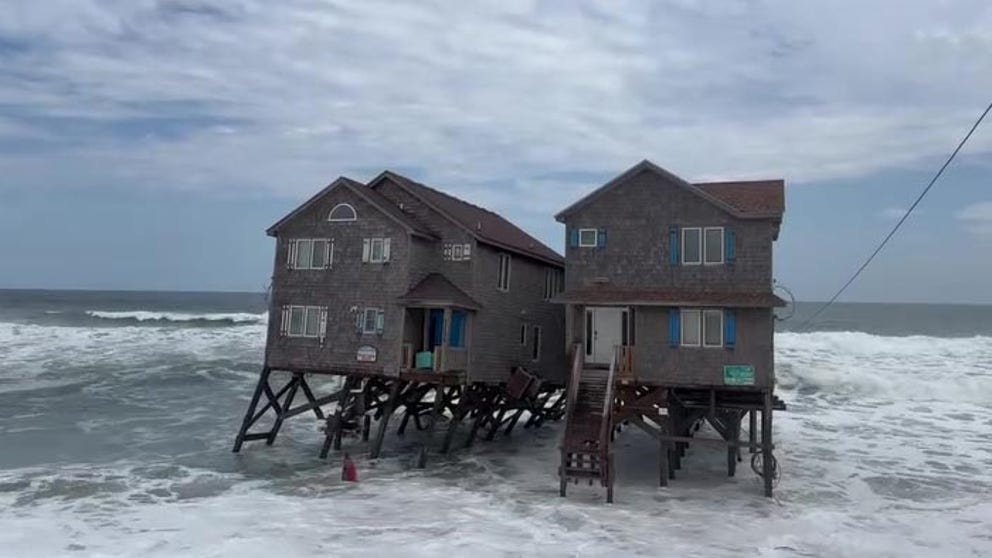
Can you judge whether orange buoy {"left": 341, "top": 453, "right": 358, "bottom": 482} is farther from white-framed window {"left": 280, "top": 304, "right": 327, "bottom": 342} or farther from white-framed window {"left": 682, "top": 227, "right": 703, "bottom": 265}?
white-framed window {"left": 682, "top": 227, "right": 703, "bottom": 265}

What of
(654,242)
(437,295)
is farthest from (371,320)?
(654,242)

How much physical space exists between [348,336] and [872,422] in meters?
26.1

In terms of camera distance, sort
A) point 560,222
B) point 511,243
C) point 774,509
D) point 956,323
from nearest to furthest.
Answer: point 774,509 < point 560,222 < point 511,243 < point 956,323

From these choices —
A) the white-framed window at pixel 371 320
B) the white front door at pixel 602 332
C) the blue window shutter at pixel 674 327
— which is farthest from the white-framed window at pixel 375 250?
the blue window shutter at pixel 674 327

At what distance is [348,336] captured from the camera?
2492 centimetres

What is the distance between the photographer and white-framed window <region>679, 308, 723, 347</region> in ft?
70.5

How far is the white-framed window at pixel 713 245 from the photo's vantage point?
71.9 feet

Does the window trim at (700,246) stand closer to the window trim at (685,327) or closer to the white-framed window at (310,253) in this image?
the window trim at (685,327)

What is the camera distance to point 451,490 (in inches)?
840

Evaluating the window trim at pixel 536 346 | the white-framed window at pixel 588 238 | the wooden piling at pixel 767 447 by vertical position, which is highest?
the white-framed window at pixel 588 238

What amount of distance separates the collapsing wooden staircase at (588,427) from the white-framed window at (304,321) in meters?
8.67

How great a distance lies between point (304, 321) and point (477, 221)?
24.9 ft

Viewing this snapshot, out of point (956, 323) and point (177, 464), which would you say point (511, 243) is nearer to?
point (177, 464)

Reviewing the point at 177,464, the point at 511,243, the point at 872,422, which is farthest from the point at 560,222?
the point at 872,422
